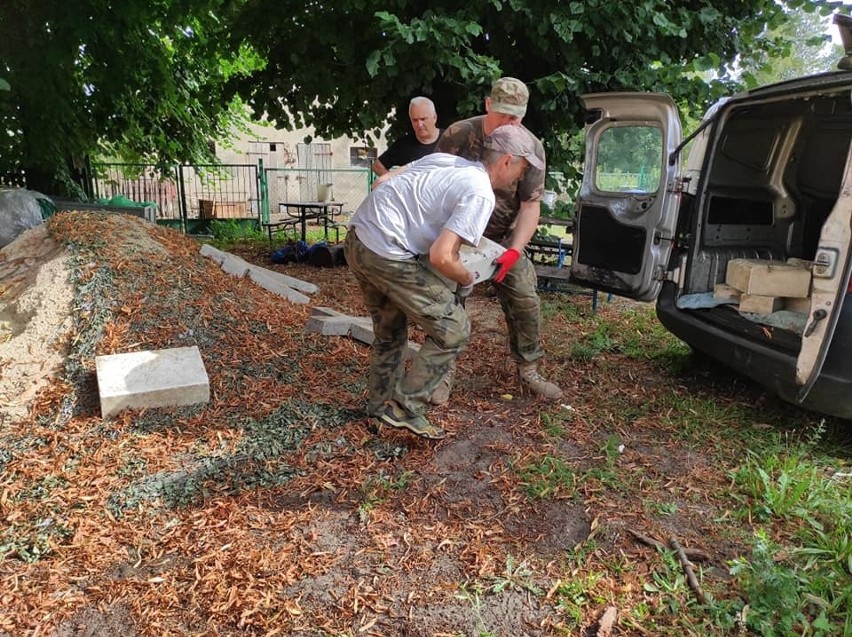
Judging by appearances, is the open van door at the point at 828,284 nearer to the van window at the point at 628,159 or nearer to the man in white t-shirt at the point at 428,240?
the man in white t-shirt at the point at 428,240

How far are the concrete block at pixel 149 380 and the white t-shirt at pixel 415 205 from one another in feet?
4.93

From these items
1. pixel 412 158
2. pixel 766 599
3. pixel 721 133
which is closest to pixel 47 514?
pixel 766 599

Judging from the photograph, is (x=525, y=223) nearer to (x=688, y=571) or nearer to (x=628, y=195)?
(x=628, y=195)

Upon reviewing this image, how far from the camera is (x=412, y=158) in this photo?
5.17 metres

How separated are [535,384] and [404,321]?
118 cm

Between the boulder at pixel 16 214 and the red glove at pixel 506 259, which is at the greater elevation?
the red glove at pixel 506 259

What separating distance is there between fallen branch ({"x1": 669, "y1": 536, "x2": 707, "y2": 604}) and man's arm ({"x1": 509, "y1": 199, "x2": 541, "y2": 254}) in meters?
1.82

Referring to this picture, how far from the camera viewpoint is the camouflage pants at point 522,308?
12.7ft

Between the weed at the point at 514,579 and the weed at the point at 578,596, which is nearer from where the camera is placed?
the weed at the point at 578,596

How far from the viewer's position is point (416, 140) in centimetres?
519

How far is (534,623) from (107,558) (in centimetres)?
172

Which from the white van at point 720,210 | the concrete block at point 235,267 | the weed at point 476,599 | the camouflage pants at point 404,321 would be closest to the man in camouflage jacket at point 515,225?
the camouflage pants at point 404,321

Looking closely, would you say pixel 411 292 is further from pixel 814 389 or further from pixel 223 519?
pixel 814 389

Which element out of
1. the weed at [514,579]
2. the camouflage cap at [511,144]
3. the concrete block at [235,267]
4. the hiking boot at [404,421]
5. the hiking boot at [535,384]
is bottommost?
the weed at [514,579]
